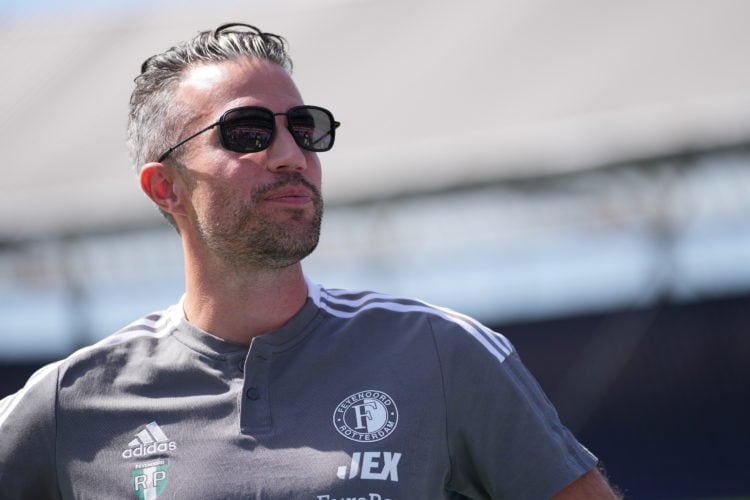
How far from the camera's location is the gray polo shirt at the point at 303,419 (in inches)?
109

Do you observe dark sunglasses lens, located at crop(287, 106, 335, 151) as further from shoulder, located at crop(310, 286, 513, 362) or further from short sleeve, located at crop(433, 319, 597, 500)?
short sleeve, located at crop(433, 319, 597, 500)

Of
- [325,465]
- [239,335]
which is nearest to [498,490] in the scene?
[325,465]

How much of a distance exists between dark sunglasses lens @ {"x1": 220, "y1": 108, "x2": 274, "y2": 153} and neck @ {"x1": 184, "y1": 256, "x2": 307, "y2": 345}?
1.06ft

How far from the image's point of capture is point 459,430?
9.27ft

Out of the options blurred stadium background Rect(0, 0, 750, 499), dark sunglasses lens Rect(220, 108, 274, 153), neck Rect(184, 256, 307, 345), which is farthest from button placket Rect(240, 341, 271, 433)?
blurred stadium background Rect(0, 0, 750, 499)

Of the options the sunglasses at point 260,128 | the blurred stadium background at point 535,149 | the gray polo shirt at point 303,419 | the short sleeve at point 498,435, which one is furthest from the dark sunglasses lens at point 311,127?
the blurred stadium background at point 535,149

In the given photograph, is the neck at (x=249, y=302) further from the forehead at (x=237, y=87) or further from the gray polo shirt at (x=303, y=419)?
the forehead at (x=237, y=87)

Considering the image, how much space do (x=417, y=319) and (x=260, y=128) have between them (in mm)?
639

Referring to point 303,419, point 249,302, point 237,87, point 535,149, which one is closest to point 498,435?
point 303,419

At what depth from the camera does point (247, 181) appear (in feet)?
10.0

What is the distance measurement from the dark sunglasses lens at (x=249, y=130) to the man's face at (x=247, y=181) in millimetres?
19

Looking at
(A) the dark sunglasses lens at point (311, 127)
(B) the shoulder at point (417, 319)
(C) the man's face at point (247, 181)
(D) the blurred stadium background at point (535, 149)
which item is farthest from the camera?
(D) the blurred stadium background at point (535, 149)

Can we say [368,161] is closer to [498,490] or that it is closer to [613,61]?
[613,61]

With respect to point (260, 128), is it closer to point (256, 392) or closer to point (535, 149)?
point (256, 392)
